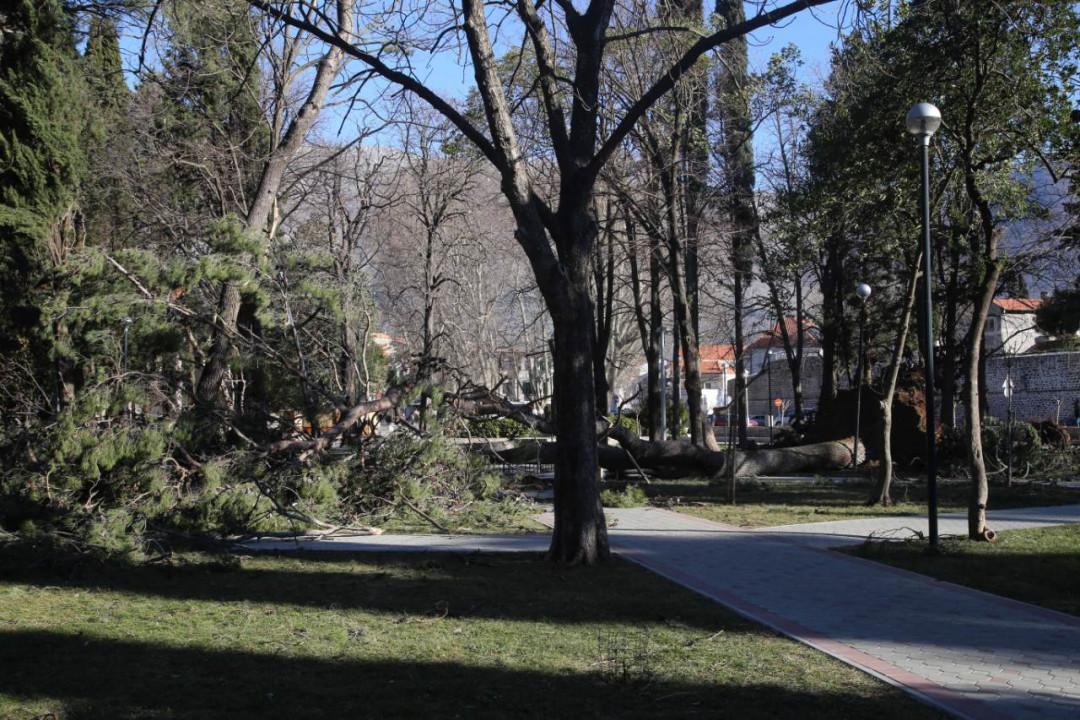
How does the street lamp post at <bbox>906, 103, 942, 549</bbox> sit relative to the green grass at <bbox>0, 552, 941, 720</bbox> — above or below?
above

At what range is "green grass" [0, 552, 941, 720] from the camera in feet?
16.6

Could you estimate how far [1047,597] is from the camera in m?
7.88

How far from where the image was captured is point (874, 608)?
7.60 meters

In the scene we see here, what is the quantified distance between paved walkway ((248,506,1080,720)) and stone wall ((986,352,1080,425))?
30170 mm

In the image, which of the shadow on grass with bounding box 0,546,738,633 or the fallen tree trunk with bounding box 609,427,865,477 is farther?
the fallen tree trunk with bounding box 609,427,865,477

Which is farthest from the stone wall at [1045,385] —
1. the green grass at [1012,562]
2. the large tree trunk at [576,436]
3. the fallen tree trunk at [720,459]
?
the large tree trunk at [576,436]

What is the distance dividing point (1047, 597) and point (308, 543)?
7949 millimetres

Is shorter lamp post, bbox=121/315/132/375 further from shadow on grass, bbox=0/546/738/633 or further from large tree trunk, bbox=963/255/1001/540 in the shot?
large tree trunk, bbox=963/255/1001/540

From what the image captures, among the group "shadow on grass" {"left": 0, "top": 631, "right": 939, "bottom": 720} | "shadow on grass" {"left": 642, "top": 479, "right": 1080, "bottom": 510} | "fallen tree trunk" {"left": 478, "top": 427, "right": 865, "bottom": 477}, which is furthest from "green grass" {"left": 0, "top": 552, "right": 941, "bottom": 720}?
"fallen tree trunk" {"left": 478, "top": 427, "right": 865, "bottom": 477}

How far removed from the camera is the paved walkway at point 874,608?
5453 mm

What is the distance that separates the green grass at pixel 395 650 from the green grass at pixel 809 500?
5185 mm

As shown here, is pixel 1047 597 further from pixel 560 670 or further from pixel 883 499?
pixel 883 499

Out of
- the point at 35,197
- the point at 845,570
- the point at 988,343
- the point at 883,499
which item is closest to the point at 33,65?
the point at 35,197

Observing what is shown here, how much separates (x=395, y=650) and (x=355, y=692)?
3.22ft
